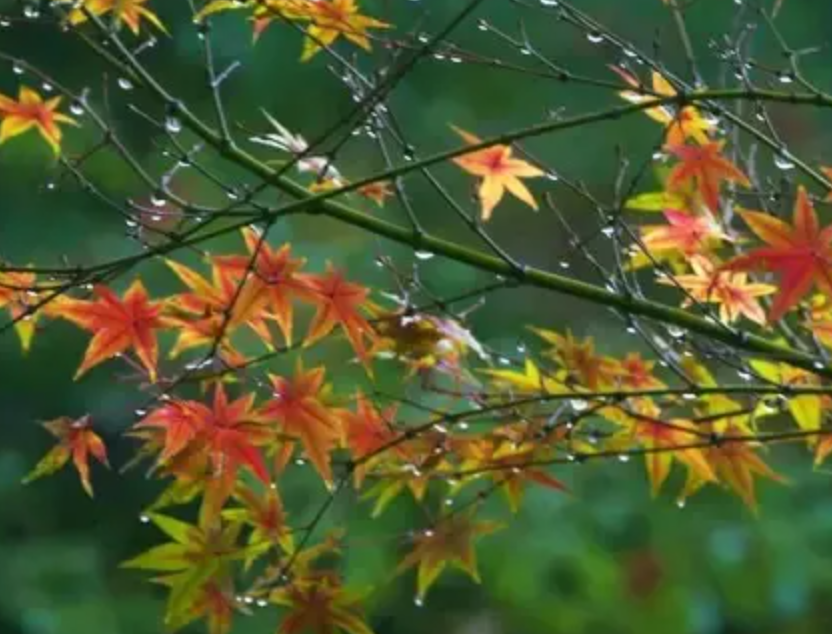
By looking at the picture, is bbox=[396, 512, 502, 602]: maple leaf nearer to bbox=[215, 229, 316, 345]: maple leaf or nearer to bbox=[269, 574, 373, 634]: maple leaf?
bbox=[269, 574, 373, 634]: maple leaf

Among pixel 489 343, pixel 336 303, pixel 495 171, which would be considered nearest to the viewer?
pixel 336 303

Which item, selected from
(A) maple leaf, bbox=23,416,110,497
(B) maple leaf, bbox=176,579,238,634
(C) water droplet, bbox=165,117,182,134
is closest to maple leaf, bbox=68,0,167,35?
(C) water droplet, bbox=165,117,182,134

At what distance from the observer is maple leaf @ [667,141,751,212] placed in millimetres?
937

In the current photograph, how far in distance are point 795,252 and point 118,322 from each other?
41cm

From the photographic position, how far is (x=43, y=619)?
7.01 feet

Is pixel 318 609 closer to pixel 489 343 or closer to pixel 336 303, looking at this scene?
pixel 336 303

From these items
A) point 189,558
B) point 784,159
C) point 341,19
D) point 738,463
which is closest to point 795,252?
point 784,159

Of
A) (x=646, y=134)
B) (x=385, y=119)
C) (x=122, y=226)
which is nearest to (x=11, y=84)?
(x=122, y=226)

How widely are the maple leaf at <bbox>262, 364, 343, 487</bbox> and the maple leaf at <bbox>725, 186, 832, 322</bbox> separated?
29 cm

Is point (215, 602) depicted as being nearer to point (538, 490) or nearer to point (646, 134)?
point (538, 490)

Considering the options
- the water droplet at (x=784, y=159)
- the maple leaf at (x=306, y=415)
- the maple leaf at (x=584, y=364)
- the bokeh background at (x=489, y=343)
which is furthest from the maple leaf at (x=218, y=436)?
the bokeh background at (x=489, y=343)

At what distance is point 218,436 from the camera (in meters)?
0.90

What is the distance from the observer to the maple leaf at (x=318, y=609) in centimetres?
101

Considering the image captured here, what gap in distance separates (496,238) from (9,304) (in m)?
1.45
